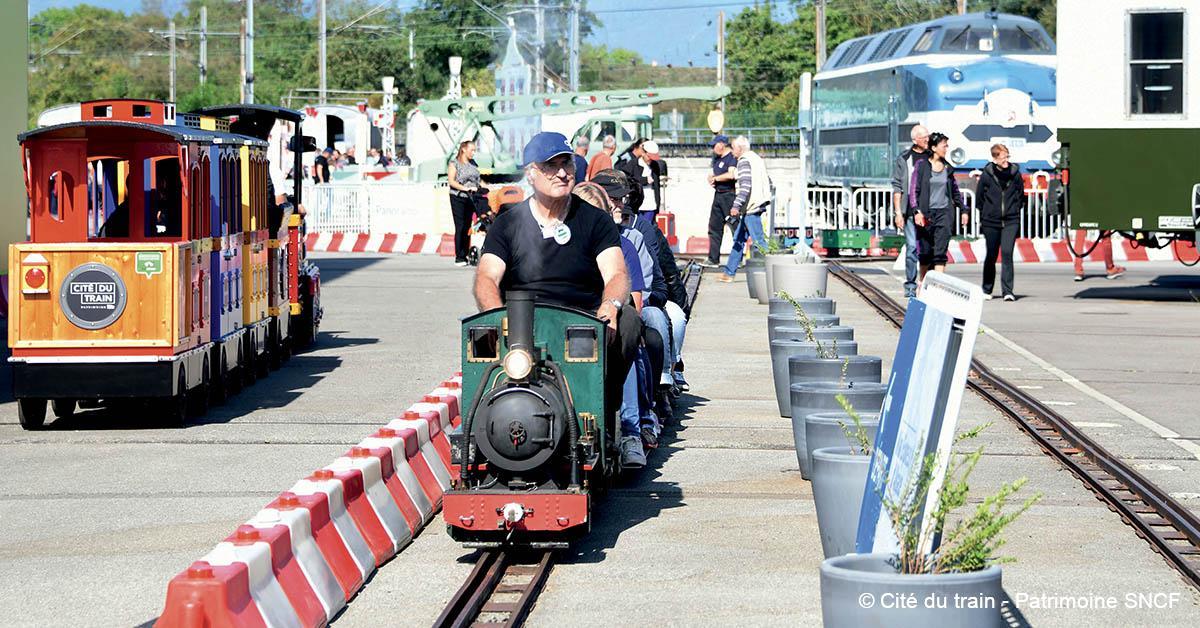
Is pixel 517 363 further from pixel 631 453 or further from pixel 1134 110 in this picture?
pixel 1134 110

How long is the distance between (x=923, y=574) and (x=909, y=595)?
0.79ft

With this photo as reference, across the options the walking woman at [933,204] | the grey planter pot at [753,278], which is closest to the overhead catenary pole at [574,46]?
the grey planter pot at [753,278]

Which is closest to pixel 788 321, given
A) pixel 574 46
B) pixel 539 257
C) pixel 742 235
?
pixel 539 257

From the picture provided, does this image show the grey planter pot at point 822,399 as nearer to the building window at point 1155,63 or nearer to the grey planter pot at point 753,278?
the grey planter pot at point 753,278

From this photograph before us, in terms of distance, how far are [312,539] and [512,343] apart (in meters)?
1.40

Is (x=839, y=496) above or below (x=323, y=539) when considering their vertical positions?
above

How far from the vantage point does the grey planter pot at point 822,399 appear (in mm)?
10227

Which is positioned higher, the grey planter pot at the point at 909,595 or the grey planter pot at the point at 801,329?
the grey planter pot at the point at 801,329

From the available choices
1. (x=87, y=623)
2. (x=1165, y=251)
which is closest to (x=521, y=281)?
(x=87, y=623)

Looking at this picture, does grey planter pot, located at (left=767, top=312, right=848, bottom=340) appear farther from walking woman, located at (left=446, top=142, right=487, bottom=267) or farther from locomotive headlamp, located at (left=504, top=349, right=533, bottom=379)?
walking woman, located at (left=446, top=142, right=487, bottom=267)

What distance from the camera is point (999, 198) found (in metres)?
23.8

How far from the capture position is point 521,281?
9500 mm

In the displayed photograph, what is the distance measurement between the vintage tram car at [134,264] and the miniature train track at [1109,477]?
5.81m

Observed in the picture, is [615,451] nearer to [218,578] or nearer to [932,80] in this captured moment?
[218,578]
